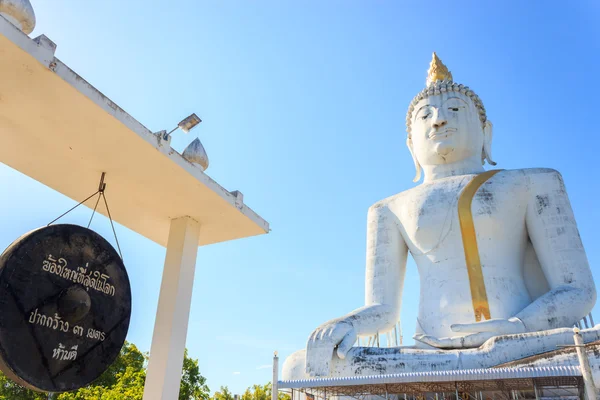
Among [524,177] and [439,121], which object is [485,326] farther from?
[439,121]

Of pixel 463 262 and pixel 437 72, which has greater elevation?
pixel 437 72

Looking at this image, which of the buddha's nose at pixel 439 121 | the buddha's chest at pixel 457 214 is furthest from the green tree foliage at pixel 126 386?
the buddha's nose at pixel 439 121

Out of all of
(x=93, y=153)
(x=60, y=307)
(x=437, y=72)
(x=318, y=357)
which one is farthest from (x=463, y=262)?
(x=60, y=307)

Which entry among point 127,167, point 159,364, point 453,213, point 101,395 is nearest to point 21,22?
point 127,167

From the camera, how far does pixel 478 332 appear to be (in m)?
6.77

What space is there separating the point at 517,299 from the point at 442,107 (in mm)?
3719

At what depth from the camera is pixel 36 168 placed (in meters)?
4.76

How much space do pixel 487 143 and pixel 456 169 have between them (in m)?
1.20

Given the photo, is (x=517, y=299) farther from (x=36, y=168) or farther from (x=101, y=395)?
(x=101, y=395)

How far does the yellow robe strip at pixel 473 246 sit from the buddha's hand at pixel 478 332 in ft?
2.35

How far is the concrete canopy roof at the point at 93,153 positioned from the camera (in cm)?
356

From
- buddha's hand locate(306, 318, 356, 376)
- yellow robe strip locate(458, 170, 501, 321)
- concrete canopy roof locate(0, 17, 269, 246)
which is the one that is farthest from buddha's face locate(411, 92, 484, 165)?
concrete canopy roof locate(0, 17, 269, 246)

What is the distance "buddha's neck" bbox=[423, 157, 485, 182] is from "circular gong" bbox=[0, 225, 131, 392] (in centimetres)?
662

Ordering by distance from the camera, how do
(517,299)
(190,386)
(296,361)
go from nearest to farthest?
(296,361)
(517,299)
(190,386)
